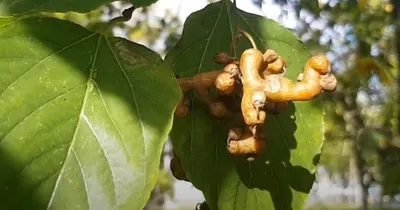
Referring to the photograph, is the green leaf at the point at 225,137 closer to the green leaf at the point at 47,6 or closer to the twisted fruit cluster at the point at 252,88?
the twisted fruit cluster at the point at 252,88

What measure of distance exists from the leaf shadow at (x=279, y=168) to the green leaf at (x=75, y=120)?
0.63 feet

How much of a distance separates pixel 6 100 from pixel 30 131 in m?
0.04

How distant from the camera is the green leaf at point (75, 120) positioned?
23.2 inches

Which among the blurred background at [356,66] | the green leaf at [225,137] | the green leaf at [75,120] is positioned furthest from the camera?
the blurred background at [356,66]

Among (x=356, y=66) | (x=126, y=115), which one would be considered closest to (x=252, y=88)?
(x=126, y=115)

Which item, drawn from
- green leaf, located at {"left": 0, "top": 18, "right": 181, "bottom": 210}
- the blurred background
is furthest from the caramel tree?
the blurred background

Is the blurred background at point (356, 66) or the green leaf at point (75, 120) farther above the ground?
the green leaf at point (75, 120)

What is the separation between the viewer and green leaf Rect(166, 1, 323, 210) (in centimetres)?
74

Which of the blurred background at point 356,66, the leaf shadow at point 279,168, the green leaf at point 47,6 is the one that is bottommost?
the blurred background at point 356,66

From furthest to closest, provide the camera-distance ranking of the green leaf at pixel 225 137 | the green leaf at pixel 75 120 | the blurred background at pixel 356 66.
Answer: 1. the blurred background at pixel 356 66
2. the green leaf at pixel 225 137
3. the green leaf at pixel 75 120

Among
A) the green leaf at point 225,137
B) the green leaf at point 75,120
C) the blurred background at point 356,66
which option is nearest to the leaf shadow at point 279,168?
the green leaf at point 225,137

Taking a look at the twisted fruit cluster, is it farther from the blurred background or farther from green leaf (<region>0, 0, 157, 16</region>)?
the blurred background

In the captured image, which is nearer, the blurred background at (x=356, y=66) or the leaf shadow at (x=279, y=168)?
the leaf shadow at (x=279, y=168)

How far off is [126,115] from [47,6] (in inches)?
5.5
